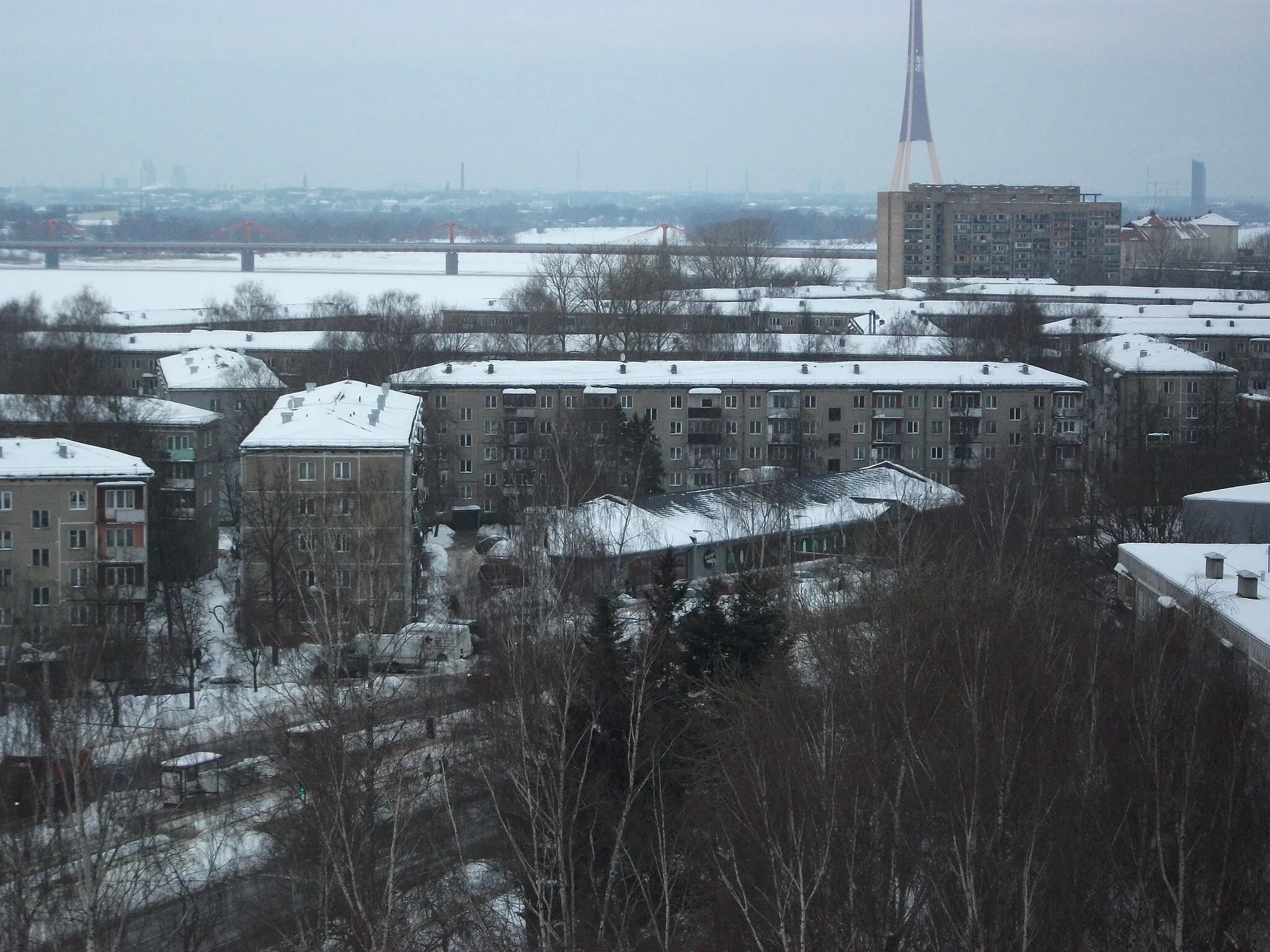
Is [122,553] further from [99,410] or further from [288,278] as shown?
[288,278]

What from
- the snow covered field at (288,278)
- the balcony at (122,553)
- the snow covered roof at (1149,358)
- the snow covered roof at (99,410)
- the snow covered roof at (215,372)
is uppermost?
the snow covered field at (288,278)

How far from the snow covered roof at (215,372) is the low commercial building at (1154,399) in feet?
26.6

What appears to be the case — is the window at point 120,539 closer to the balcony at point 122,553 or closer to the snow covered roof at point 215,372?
the balcony at point 122,553

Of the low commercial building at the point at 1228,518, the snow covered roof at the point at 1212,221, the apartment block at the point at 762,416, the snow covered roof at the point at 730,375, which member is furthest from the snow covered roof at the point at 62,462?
the snow covered roof at the point at 1212,221

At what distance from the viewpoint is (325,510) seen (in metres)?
9.84

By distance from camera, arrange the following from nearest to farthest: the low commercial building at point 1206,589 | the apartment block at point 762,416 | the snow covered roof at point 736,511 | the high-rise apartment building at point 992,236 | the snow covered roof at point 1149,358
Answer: the low commercial building at point 1206,589
the snow covered roof at point 736,511
the apartment block at point 762,416
the snow covered roof at point 1149,358
the high-rise apartment building at point 992,236

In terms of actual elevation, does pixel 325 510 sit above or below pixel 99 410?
below

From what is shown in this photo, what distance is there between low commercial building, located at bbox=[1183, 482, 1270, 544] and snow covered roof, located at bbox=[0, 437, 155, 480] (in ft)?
21.6

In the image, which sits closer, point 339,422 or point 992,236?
point 339,422

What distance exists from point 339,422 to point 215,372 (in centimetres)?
482

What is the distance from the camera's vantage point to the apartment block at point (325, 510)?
9195 millimetres

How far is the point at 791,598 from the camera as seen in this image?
8062mm

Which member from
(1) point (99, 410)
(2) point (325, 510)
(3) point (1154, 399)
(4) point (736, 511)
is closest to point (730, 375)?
(4) point (736, 511)

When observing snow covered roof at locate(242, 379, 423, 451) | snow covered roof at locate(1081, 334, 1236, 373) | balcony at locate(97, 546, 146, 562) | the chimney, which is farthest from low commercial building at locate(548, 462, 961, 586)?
snow covered roof at locate(1081, 334, 1236, 373)
